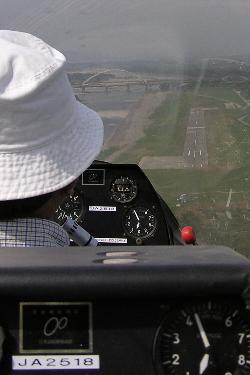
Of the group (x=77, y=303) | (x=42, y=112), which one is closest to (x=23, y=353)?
(x=77, y=303)

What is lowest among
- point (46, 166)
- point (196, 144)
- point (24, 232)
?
point (196, 144)

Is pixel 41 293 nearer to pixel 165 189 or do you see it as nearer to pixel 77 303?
pixel 77 303

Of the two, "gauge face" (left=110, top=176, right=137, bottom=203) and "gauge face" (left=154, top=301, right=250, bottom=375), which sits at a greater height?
"gauge face" (left=154, top=301, right=250, bottom=375)

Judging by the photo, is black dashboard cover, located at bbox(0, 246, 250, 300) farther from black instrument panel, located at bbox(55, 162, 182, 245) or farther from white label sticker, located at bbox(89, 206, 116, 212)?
white label sticker, located at bbox(89, 206, 116, 212)

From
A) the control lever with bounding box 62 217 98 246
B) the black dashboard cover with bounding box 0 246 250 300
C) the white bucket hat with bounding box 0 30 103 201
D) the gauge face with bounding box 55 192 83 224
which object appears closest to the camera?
the black dashboard cover with bounding box 0 246 250 300

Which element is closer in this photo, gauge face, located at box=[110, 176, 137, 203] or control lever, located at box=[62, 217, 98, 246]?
control lever, located at box=[62, 217, 98, 246]

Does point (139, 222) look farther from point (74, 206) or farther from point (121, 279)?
point (121, 279)

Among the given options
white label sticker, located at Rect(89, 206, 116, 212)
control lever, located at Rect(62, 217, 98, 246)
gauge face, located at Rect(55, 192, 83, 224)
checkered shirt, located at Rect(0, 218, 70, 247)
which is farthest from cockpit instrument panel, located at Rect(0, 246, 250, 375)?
white label sticker, located at Rect(89, 206, 116, 212)

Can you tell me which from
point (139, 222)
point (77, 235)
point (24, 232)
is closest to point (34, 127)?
point (24, 232)
